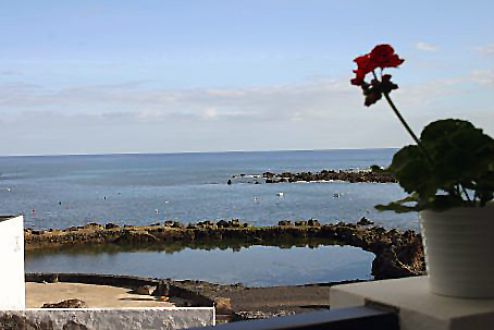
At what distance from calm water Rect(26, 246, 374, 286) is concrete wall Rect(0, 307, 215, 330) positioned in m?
10.9

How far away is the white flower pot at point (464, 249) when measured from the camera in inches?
34.2

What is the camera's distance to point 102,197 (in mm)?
47375

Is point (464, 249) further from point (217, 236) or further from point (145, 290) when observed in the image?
point (217, 236)

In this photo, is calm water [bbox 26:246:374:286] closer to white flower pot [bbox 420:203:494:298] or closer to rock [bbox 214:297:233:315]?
rock [bbox 214:297:233:315]

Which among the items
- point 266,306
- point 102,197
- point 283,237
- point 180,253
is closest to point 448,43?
point 266,306

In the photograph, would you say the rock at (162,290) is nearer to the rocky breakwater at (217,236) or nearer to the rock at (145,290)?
the rock at (145,290)

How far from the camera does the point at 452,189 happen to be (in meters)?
0.87

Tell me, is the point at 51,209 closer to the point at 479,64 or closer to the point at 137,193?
the point at 137,193

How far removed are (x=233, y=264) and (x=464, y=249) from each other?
1938cm

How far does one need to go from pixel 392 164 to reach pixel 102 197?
1886 inches

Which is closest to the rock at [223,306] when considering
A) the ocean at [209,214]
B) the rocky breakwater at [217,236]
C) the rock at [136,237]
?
the ocean at [209,214]

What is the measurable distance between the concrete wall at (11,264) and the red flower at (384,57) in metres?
7.32

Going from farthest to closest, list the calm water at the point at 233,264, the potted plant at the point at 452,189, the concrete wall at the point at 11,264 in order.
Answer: the calm water at the point at 233,264
the concrete wall at the point at 11,264
the potted plant at the point at 452,189

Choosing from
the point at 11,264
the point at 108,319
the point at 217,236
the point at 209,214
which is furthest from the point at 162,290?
the point at 209,214
